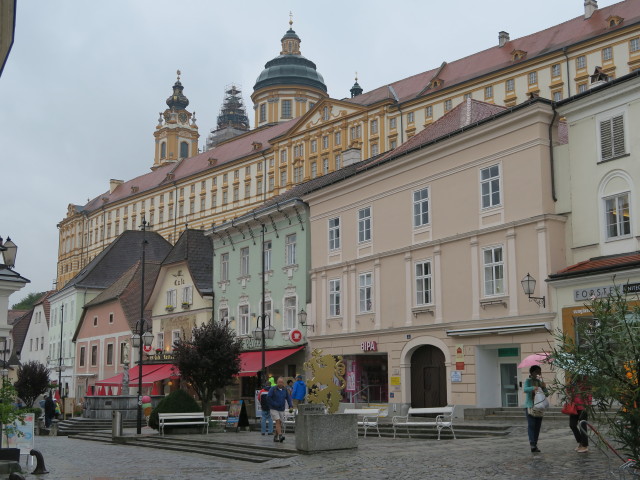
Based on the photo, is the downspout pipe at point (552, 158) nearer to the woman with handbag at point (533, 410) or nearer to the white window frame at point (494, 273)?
the white window frame at point (494, 273)

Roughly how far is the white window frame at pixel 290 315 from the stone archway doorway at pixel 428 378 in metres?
8.48

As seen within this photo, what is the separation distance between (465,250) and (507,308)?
9.42 feet

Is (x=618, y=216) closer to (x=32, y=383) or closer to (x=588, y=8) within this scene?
(x=32, y=383)

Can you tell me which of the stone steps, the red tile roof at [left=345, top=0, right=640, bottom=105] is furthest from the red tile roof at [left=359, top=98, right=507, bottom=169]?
the red tile roof at [left=345, top=0, right=640, bottom=105]

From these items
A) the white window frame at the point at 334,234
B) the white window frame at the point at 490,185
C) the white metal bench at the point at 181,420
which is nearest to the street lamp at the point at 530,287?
the white window frame at the point at 490,185

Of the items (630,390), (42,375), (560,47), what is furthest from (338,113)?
(630,390)

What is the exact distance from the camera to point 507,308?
27484mm

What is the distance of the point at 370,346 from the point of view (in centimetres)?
3347

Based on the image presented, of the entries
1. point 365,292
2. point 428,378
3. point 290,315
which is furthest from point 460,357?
point 290,315

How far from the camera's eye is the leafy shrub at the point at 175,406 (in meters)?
28.9

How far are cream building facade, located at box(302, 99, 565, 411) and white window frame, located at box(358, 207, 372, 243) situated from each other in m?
0.05

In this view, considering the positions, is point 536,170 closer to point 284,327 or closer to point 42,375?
point 284,327

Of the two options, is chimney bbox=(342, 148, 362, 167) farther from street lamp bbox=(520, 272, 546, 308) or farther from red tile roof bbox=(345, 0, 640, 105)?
red tile roof bbox=(345, 0, 640, 105)

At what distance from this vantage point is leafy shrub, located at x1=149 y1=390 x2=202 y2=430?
94.7 ft
